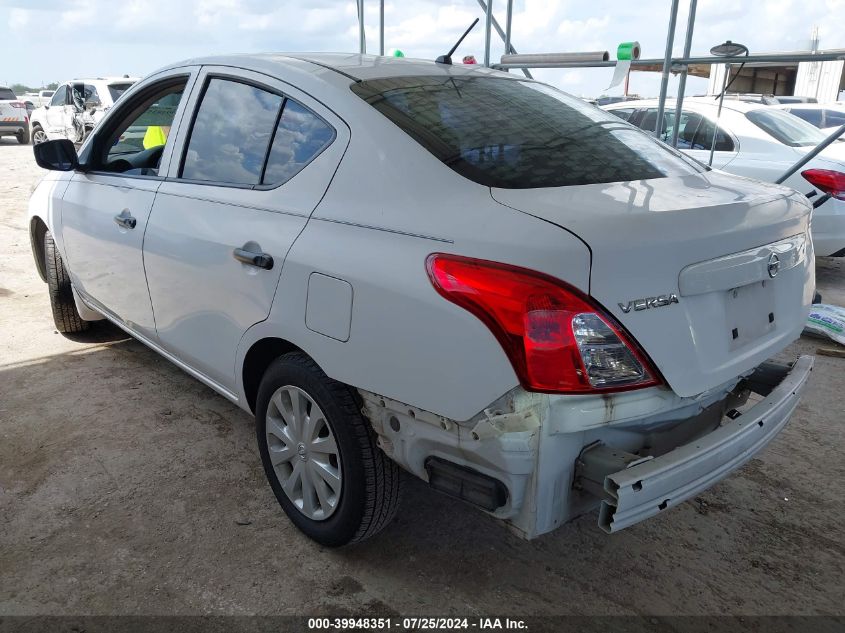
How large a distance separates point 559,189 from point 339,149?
711 millimetres

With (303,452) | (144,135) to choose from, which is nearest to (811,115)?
(144,135)

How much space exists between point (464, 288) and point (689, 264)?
59cm

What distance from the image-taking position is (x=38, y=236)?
4449 millimetres

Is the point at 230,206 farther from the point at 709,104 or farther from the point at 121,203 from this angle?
the point at 709,104

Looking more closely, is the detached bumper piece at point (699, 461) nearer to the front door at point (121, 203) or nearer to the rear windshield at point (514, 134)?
the rear windshield at point (514, 134)

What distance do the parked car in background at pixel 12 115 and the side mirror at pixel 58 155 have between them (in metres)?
19.7

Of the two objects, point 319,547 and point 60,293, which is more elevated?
point 60,293

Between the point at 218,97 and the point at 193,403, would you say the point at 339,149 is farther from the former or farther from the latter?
the point at 193,403

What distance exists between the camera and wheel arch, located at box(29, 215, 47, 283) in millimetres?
4324

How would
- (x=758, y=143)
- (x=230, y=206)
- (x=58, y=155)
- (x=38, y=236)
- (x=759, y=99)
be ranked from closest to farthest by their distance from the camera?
1. (x=230, y=206)
2. (x=58, y=155)
3. (x=38, y=236)
4. (x=758, y=143)
5. (x=759, y=99)

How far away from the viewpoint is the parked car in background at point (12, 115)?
65.4 feet

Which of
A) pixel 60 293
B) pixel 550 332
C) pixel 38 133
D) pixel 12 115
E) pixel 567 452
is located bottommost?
pixel 38 133

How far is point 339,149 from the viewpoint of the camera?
7.19 ft

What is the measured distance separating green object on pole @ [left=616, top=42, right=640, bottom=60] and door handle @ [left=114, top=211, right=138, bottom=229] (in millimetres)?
4063
